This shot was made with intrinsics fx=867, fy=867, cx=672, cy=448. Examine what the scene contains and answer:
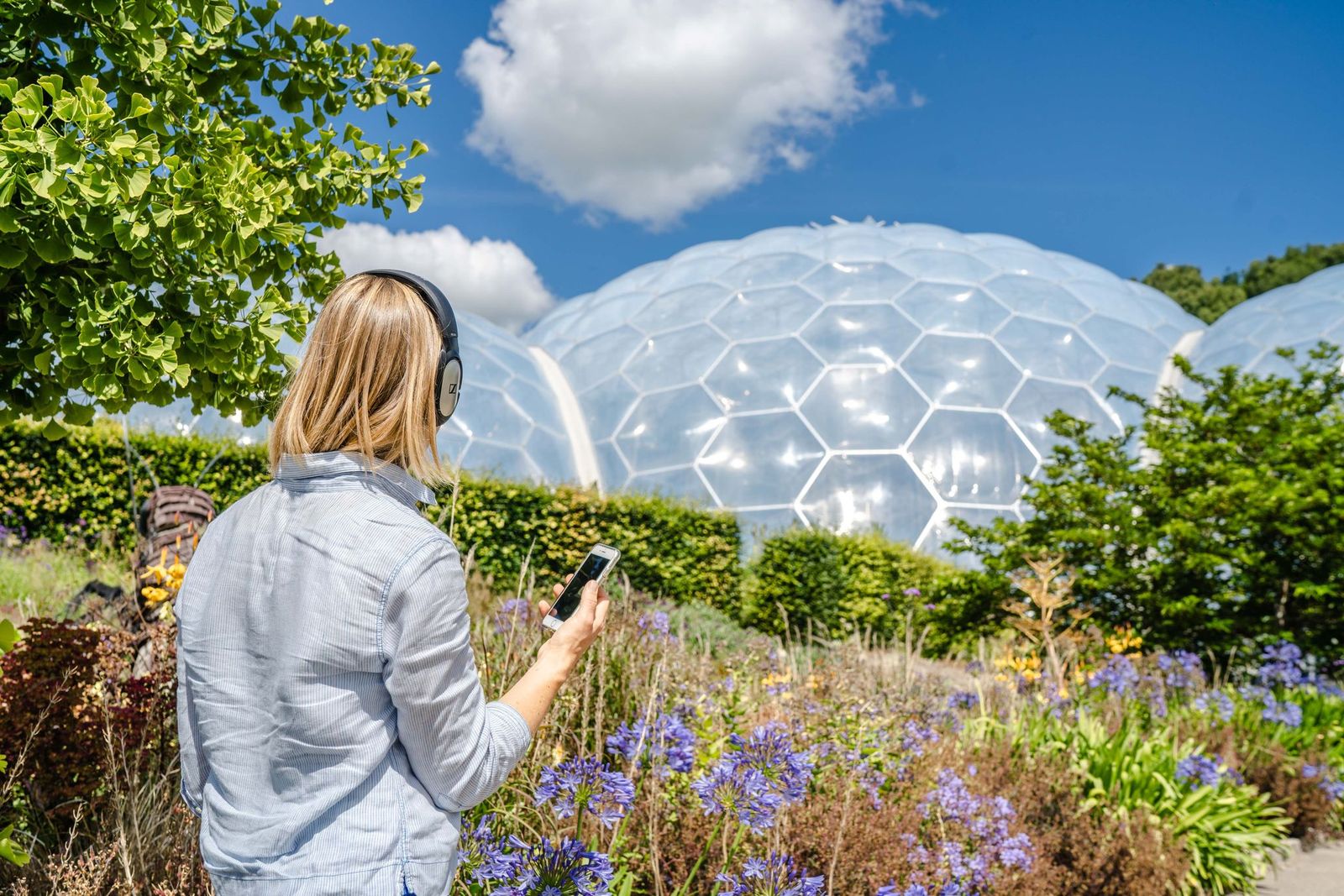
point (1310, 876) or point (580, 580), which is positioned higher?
point (580, 580)

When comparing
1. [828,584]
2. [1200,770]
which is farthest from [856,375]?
[1200,770]

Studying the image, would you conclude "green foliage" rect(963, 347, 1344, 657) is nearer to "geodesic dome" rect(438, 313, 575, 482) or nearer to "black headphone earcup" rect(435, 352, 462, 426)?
"geodesic dome" rect(438, 313, 575, 482)

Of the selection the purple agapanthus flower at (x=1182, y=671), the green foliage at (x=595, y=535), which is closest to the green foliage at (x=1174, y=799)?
the purple agapanthus flower at (x=1182, y=671)

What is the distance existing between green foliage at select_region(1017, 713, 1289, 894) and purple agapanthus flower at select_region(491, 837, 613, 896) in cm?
319

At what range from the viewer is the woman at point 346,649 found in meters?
1.25

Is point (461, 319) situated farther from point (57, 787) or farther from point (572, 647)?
point (572, 647)

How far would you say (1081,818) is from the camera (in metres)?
3.85

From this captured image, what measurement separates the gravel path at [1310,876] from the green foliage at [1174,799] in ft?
0.28

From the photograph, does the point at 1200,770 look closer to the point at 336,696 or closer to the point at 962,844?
the point at 962,844

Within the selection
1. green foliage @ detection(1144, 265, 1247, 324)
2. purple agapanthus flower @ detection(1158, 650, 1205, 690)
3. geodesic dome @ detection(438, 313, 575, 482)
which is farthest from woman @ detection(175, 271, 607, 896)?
green foliage @ detection(1144, 265, 1247, 324)

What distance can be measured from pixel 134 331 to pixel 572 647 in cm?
148

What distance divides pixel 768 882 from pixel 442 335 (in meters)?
1.54

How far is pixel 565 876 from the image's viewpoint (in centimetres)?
176

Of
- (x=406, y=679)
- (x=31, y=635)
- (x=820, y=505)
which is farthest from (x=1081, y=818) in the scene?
(x=820, y=505)
